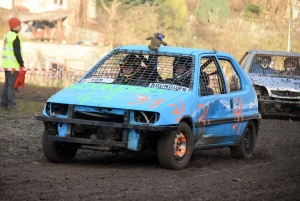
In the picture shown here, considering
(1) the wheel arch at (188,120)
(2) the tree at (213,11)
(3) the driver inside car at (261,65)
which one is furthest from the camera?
(2) the tree at (213,11)

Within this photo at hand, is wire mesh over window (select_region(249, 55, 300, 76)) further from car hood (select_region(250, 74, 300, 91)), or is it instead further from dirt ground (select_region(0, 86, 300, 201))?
dirt ground (select_region(0, 86, 300, 201))

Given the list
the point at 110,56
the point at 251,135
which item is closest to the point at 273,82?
the point at 251,135

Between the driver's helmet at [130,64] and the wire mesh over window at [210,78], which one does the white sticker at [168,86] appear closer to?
the wire mesh over window at [210,78]

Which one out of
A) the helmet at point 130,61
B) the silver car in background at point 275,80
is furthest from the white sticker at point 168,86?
the silver car in background at point 275,80

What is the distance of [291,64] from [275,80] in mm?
942

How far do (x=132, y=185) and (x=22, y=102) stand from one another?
10.9m

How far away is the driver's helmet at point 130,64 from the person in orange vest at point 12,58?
18.7 ft

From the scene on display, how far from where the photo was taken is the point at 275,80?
18.0m

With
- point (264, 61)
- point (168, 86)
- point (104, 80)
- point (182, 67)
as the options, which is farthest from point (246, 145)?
point (264, 61)

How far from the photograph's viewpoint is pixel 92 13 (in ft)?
167

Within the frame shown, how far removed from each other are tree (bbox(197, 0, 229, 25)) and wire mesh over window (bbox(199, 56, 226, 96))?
33.4 m

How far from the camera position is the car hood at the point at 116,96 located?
878 cm

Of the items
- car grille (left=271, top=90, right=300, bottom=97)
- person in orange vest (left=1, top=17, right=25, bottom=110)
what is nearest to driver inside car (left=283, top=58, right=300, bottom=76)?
car grille (left=271, top=90, right=300, bottom=97)

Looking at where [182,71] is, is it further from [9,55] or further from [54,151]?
[9,55]
